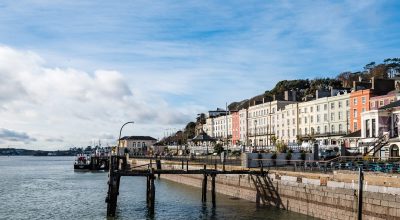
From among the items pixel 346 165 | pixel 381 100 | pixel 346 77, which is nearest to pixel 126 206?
pixel 346 165

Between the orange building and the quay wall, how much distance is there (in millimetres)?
39897

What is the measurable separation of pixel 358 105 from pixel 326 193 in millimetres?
52925

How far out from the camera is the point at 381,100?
77125mm

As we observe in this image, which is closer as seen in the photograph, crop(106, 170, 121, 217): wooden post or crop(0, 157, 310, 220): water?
crop(106, 170, 121, 217): wooden post

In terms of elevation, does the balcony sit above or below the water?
above

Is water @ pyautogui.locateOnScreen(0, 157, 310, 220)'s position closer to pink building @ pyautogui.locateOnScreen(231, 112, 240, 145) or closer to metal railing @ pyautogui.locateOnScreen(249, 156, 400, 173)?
metal railing @ pyautogui.locateOnScreen(249, 156, 400, 173)

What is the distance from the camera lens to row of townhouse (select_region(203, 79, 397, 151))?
81625 mm

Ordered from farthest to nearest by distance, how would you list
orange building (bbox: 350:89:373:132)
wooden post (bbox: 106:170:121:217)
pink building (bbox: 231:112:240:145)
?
pink building (bbox: 231:112:240:145), orange building (bbox: 350:89:373:132), wooden post (bbox: 106:170:121:217)

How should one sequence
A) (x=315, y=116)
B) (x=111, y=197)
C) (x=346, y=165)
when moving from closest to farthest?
(x=346, y=165)
(x=111, y=197)
(x=315, y=116)

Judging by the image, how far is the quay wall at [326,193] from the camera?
2719 cm

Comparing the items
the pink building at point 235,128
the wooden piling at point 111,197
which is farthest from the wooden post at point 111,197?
the pink building at point 235,128

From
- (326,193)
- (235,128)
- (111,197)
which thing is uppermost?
(235,128)

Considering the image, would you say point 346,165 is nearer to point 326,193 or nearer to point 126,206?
point 326,193

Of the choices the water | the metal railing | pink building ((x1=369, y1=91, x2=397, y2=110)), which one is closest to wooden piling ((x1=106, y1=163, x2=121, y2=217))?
the water
